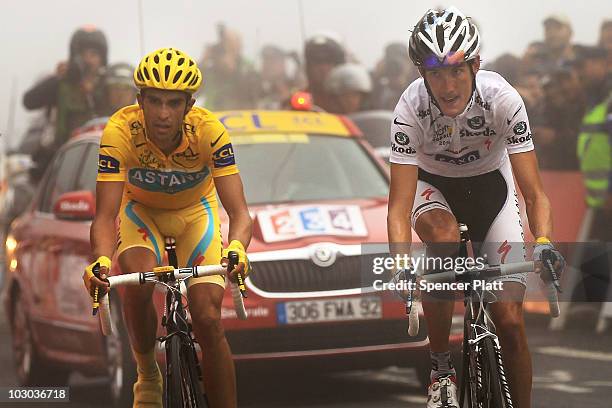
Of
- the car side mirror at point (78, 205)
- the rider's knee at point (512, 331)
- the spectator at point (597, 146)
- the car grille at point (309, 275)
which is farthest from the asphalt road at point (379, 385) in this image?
the rider's knee at point (512, 331)

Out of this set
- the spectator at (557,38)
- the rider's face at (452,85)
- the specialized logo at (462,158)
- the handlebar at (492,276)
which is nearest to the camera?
the handlebar at (492,276)

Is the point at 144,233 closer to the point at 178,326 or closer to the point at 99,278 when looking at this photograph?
Result: the point at 178,326

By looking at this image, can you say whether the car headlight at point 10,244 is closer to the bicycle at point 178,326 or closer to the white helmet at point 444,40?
the bicycle at point 178,326

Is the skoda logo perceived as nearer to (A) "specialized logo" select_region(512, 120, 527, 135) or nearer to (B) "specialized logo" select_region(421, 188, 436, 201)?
(B) "specialized logo" select_region(421, 188, 436, 201)

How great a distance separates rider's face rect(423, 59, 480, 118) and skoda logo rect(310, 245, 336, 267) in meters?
1.94

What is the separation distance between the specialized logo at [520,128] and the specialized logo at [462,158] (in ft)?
0.86

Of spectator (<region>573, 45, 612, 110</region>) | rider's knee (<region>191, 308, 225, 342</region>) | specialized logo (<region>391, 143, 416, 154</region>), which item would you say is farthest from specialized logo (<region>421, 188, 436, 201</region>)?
spectator (<region>573, 45, 612, 110</region>)

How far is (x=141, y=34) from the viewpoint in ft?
35.1

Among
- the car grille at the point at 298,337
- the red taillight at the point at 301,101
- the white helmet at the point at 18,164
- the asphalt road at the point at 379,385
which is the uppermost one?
the red taillight at the point at 301,101

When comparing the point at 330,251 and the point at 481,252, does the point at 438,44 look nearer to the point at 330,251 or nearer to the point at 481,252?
the point at 481,252

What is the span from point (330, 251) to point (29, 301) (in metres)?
2.11

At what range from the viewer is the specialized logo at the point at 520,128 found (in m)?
7.65

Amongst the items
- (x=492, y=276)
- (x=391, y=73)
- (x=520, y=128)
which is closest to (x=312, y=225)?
(x=391, y=73)

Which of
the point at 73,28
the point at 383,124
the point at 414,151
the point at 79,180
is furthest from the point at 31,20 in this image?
the point at 414,151
